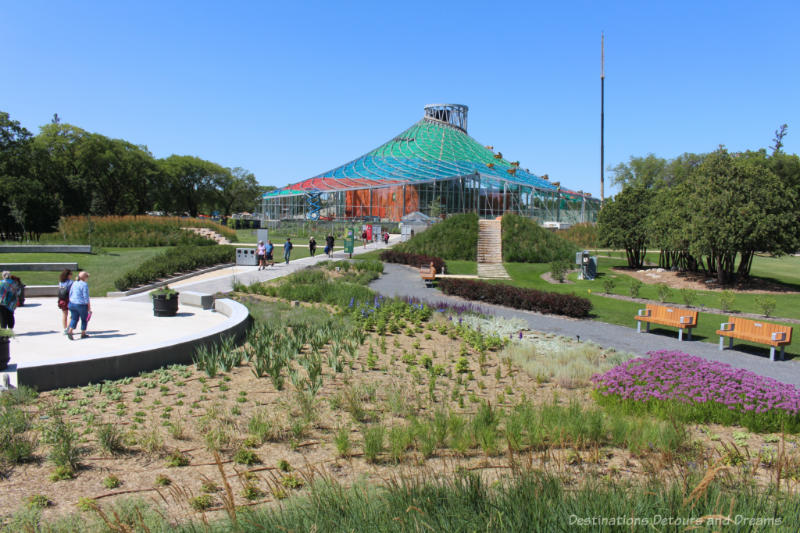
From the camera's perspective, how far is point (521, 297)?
15703 millimetres

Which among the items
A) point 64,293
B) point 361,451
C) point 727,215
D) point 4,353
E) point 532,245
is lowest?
point 361,451

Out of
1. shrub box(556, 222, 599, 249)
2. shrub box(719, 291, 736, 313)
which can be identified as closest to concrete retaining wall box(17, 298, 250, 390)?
shrub box(719, 291, 736, 313)

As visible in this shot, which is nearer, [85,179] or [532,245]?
[532,245]

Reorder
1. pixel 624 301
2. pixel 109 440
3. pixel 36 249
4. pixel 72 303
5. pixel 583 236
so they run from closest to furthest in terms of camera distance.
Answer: pixel 109 440 < pixel 72 303 < pixel 624 301 < pixel 36 249 < pixel 583 236

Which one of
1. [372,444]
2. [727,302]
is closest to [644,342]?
[727,302]

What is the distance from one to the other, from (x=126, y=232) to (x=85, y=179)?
76.5ft

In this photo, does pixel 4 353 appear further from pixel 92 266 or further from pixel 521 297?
pixel 92 266

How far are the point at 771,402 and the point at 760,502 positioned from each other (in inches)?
133

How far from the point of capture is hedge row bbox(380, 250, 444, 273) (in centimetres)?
2576

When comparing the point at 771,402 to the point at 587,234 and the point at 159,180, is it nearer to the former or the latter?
the point at 587,234

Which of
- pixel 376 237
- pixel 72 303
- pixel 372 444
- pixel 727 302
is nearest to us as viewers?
pixel 372 444

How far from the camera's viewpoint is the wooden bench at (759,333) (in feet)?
33.9

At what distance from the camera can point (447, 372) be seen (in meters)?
8.47

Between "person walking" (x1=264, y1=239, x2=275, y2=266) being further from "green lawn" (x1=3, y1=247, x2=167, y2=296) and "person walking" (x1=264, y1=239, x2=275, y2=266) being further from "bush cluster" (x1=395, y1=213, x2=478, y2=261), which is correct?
"bush cluster" (x1=395, y1=213, x2=478, y2=261)
